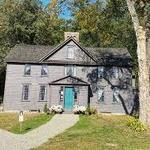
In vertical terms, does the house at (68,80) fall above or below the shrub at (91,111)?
above

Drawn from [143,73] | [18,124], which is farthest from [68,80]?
[143,73]

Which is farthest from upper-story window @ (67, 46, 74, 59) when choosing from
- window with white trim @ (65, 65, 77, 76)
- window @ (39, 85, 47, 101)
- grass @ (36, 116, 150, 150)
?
grass @ (36, 116, 150, 150)

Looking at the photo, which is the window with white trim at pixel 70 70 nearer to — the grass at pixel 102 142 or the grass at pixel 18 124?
the grass at pixel 18 124

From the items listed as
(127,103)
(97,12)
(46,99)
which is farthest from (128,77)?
→ (97,12)

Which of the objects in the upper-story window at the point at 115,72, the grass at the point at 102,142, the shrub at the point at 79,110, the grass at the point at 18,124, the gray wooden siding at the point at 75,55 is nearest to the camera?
the grass at the point at 102,142

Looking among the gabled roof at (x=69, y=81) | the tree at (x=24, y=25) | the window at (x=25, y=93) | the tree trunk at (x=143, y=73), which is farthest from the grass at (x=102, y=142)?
the tree at (x=24, y=25)

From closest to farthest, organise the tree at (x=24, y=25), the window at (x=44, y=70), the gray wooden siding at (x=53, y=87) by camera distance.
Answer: the gray wooden siding at (x=53, y=87) → the window at (x=44, y=70) → the tree at (x=24, y=25)

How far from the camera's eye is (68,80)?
154ft

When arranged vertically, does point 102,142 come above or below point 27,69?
below

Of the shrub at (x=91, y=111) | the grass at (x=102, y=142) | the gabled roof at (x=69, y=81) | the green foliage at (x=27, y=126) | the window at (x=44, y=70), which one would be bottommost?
the grass at (x=102, y=142)

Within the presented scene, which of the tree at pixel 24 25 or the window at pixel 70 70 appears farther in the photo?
the tree at pixel 24 25

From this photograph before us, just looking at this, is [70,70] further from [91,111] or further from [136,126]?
[136,126]

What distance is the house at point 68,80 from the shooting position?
46844 mm

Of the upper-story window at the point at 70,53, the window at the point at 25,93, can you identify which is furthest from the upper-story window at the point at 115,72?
the window at the point at 25,93
